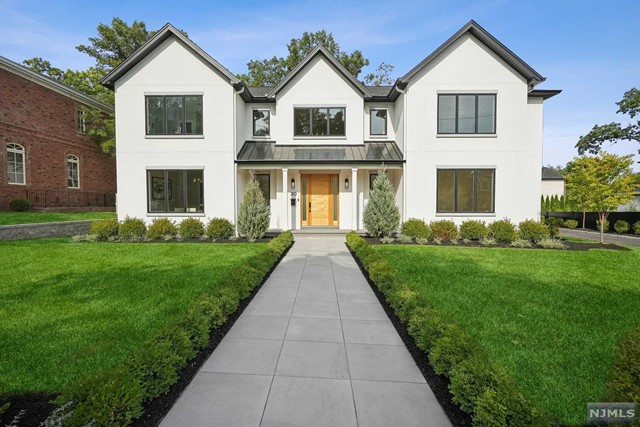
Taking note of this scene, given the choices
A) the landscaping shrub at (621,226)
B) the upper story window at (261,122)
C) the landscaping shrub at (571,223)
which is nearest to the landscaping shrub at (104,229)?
the upper story window at (261,122)

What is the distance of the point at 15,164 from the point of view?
1770cm

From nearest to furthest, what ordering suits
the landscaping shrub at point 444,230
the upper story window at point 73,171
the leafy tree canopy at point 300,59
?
the landscaping shrub at point 444,230
the upper story window at point 73,171
the leafy tree canopy at point 300,59

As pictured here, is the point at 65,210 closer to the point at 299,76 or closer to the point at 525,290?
the point at 299,76

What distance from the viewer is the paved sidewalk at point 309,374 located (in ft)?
8.87

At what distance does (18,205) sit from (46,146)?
4.47 m

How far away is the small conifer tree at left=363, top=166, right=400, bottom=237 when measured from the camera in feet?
40.9

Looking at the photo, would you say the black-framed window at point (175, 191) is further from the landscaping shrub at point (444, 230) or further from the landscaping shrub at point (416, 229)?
the landscaping shrub at point (444, 230)

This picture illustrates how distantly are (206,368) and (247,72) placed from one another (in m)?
31.8

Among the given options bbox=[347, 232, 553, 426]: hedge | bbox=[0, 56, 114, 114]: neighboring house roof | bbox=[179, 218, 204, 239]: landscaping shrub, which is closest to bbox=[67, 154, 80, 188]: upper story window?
bbox=[0, 56, 114, 114]: neighboring house roof

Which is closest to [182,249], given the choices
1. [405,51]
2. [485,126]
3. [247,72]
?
[485,126]

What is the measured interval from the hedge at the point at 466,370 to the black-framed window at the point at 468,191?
9.33 metres

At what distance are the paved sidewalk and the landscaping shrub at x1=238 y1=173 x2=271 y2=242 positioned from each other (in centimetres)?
683

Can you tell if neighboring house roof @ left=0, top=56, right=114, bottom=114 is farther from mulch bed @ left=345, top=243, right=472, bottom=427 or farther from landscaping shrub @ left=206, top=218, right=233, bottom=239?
mulch bed @ left=345, top=243, right=472, bottom=427

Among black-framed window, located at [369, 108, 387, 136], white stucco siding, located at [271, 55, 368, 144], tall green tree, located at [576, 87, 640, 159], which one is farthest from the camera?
tall green tree, located at [576, 87, 640, 159]
